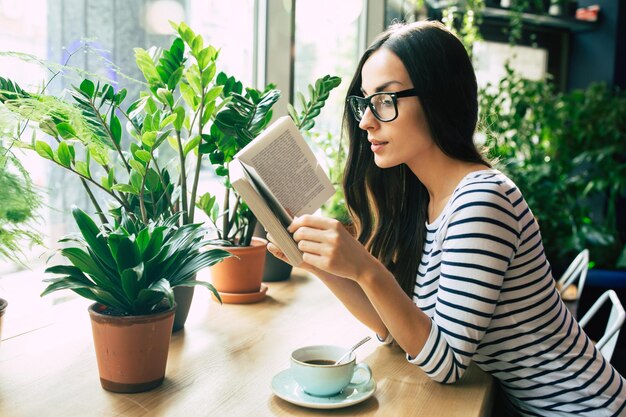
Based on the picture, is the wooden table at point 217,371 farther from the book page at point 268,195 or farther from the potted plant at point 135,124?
the book page at point 268,195

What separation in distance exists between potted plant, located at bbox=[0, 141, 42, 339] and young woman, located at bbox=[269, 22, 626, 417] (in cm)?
46

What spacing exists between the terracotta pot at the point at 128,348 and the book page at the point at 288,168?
30cm

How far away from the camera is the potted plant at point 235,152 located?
146cm

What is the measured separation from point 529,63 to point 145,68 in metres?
3.92

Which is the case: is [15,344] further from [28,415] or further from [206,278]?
[206,278]

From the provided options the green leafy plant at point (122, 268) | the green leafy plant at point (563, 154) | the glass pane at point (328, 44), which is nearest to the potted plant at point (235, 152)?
the green leafy plant at point (122, 268)

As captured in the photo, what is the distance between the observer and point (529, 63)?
15.2ft

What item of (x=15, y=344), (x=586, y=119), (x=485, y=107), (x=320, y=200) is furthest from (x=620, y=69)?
(x=15, y=344)

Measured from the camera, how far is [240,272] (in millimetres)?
1636

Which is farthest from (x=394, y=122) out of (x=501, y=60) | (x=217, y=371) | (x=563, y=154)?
(x=501, y=60)

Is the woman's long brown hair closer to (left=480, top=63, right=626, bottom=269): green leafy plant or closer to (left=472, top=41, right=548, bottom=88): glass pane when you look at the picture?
(left=480, top=63, right=626, bottom=269): green leafy plant

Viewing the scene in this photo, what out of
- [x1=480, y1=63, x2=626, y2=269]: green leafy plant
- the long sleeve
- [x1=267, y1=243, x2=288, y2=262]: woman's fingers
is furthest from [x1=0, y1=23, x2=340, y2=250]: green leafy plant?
[x1=480, y1=63, x2=626, y2=269]: green leafy plant

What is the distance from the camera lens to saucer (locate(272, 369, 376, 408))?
101 centimetres

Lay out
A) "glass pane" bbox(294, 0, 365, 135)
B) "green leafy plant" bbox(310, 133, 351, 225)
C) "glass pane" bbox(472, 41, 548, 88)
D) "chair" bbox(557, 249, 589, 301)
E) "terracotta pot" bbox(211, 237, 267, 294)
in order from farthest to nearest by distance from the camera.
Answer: "glass pane" bbox(472, 41, 548, 88) < "glass pane" bbox(294, 0, 365, 135) < "chair" bbox(557, 249, 589, 301) < "green leafy plant" bbox(310, 133, 351, 225) < "terracotta pot" bbox(211, 237, 267, 294)
